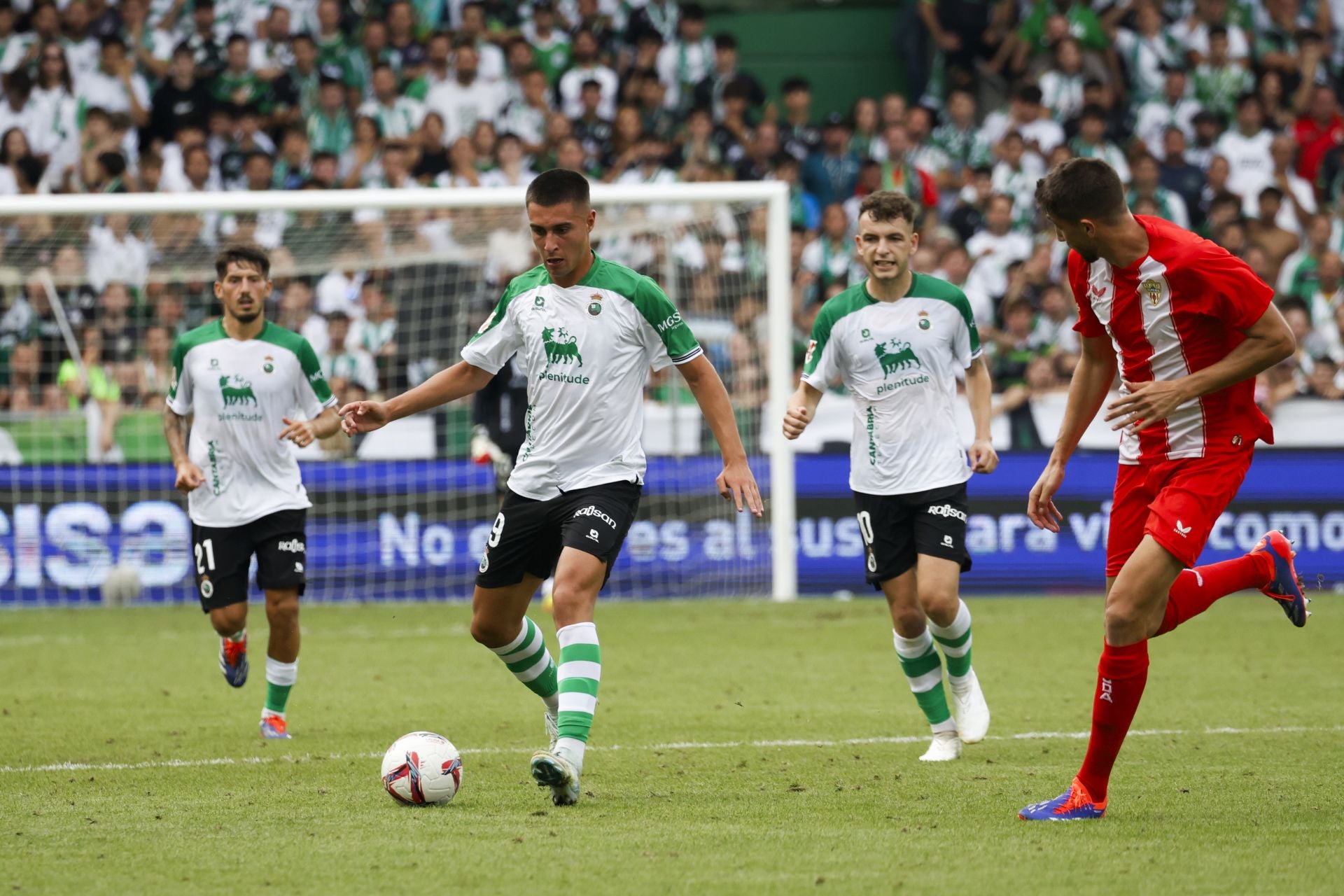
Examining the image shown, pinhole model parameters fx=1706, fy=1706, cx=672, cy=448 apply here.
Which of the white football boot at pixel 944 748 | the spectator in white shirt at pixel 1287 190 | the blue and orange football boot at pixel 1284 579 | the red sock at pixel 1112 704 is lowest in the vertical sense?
the white football boot at pixel 944 748

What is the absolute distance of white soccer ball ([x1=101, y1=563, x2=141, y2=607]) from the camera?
15.0 m

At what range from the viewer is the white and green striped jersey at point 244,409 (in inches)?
356

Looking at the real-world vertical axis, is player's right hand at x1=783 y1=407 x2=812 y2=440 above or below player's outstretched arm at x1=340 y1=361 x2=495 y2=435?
below

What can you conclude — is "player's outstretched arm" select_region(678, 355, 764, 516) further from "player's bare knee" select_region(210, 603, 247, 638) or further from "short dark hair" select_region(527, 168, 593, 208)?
"player's bare knee" select_region(210, 603, 247, 638)

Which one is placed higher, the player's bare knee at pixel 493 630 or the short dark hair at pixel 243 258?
the short dark hair at pixel 243 258

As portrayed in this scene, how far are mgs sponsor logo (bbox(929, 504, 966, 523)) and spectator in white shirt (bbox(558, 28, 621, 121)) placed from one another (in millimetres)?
12512

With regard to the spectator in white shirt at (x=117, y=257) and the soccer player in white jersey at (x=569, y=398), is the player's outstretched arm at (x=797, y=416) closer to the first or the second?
the soccer player in white jersey at (x=569, y=398)

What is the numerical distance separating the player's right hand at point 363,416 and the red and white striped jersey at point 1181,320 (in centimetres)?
269

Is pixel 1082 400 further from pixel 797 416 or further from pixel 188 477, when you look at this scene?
pixel 188 477

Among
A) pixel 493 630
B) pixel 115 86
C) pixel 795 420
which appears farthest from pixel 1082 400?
pixel 115 86

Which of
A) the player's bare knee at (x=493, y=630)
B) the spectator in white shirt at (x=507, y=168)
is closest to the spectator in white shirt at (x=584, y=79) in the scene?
the spectator in white shirt at (x=507, y=168)

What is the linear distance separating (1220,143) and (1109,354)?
1471 cm

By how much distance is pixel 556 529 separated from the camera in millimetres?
6848

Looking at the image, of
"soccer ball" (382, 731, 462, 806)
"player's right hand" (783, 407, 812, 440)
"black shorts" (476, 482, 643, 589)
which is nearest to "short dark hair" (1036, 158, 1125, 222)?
"player's right hand" (783, 407, 812, 440)
